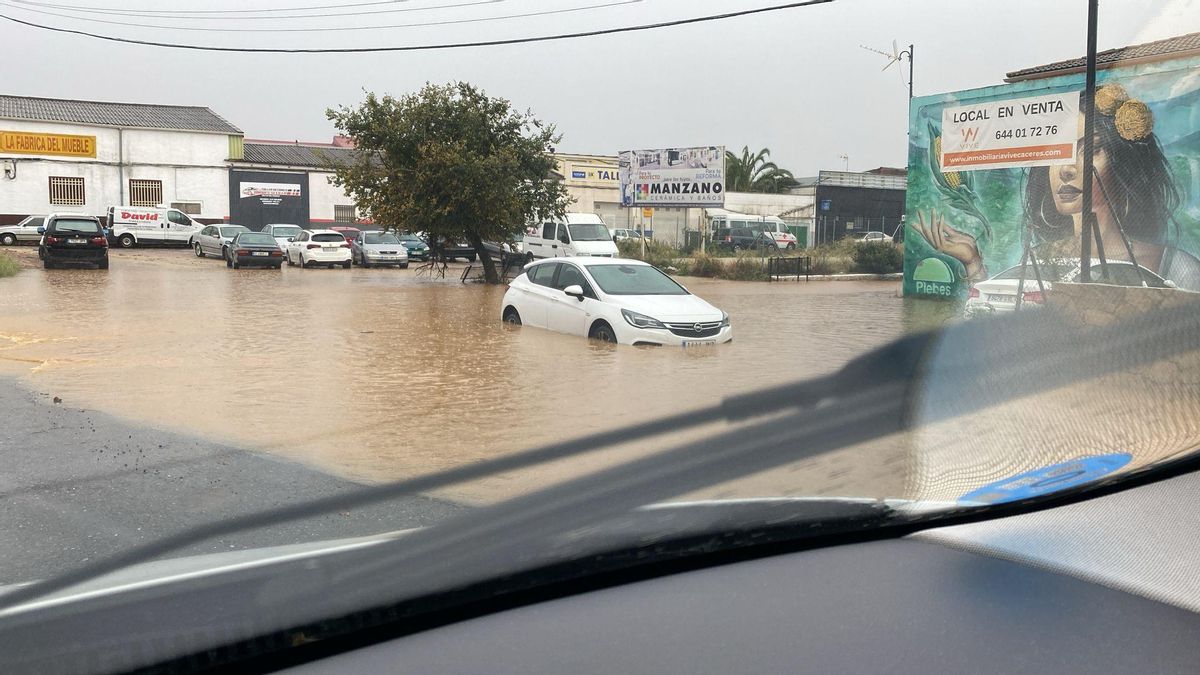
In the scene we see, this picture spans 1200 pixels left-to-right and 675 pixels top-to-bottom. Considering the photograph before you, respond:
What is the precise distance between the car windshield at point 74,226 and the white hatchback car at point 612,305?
20121 millimetres

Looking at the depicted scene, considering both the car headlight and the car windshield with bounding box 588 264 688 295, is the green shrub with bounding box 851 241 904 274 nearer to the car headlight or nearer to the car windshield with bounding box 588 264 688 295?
the car windshield with bounding box 588 264 688 295

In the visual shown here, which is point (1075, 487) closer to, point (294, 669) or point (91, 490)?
point (294, 669)

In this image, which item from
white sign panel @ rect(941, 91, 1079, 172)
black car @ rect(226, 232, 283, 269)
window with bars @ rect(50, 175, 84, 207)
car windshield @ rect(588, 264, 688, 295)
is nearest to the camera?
car windshield @ rect(588, 264, 688, 295)

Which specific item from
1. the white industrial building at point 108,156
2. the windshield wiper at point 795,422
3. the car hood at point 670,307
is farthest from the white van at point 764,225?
the windshield wiper at point 795,422

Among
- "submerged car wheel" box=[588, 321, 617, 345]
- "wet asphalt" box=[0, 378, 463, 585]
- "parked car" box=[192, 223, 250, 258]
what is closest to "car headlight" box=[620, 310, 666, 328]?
"submerged car wheel" box=[588, 321, 617, 345]

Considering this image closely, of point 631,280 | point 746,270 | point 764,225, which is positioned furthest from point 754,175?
point 631,280

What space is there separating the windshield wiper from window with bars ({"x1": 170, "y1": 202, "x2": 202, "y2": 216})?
49.8 meters

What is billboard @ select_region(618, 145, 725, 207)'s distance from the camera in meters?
34.3

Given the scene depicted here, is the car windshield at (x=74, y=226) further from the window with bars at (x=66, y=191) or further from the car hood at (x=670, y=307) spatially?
the car hood at (x=670, y=307)

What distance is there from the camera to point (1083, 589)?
65.2 inches

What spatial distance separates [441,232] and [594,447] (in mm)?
24333

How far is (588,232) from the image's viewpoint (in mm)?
30266

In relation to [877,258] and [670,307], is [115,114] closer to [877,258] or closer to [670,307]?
[877,258]

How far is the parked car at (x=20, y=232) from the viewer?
41.6m
